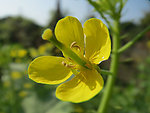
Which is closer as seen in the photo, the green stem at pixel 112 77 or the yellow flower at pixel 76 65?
the yellow flower at pixel 76 65

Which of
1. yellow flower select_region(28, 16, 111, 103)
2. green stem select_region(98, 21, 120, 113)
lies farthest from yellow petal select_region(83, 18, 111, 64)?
green stem select_region(98, 21, 120, 113)

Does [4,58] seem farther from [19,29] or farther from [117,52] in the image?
[19,29]

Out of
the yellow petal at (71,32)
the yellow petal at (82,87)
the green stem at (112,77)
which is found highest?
the yellow petal at (71,32)

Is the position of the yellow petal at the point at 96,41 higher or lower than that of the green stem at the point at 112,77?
higher

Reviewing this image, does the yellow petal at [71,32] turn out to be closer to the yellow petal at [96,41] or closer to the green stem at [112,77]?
the yellow petal at [96,41]

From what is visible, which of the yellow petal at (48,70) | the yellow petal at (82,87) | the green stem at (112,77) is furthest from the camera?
the green stem at (112,77)

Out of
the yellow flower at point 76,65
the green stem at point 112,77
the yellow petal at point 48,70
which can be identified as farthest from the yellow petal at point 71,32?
the green stem at point 112,77

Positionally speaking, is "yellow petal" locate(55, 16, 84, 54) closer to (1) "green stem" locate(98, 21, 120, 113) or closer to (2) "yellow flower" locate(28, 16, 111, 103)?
(2) "yellow flower" locate(28, 16, 111, 103)

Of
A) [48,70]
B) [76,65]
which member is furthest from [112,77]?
[48,70]
